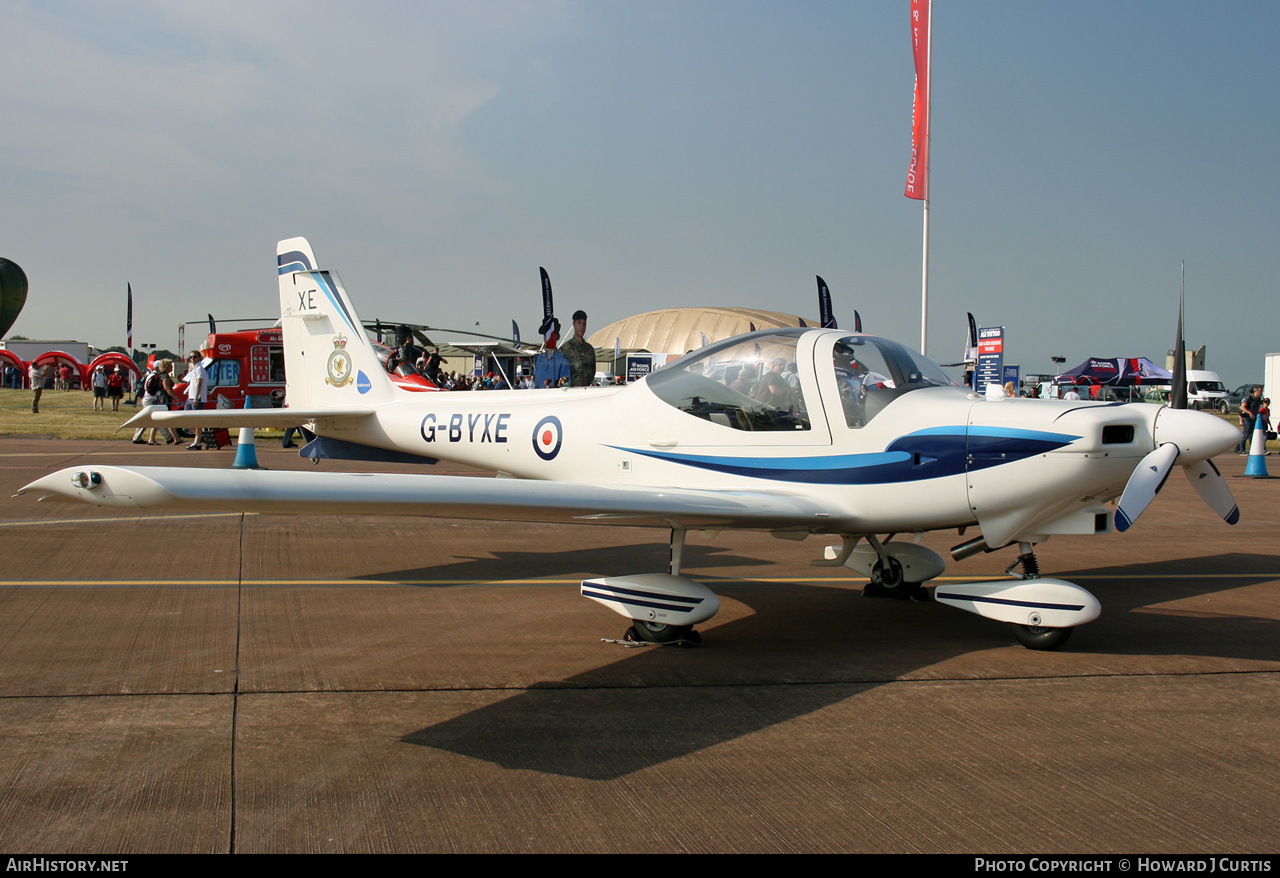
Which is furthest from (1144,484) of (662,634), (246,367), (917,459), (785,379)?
(246,367)

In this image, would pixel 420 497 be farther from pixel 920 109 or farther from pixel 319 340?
pixel 920 109

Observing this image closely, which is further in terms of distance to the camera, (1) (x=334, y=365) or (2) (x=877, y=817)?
(1) (x=334, y=365)

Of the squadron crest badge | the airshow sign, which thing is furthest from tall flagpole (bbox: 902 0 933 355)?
the squadron crest badge

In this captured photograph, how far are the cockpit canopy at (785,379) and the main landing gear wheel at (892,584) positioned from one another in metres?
1.55

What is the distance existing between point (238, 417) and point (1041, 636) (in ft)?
20.3

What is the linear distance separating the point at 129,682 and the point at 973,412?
462 centimetres

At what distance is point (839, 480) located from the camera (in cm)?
553

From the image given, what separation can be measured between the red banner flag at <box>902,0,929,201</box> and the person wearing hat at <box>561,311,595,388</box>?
8.96 meters

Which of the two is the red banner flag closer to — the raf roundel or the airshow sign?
the airshow sign

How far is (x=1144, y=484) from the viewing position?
184 inches

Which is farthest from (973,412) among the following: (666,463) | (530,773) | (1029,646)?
(530,773)

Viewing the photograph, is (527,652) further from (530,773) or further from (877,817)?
(877,817)

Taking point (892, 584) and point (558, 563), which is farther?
point (558, 563)

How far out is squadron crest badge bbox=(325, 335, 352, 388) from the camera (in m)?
8.65
